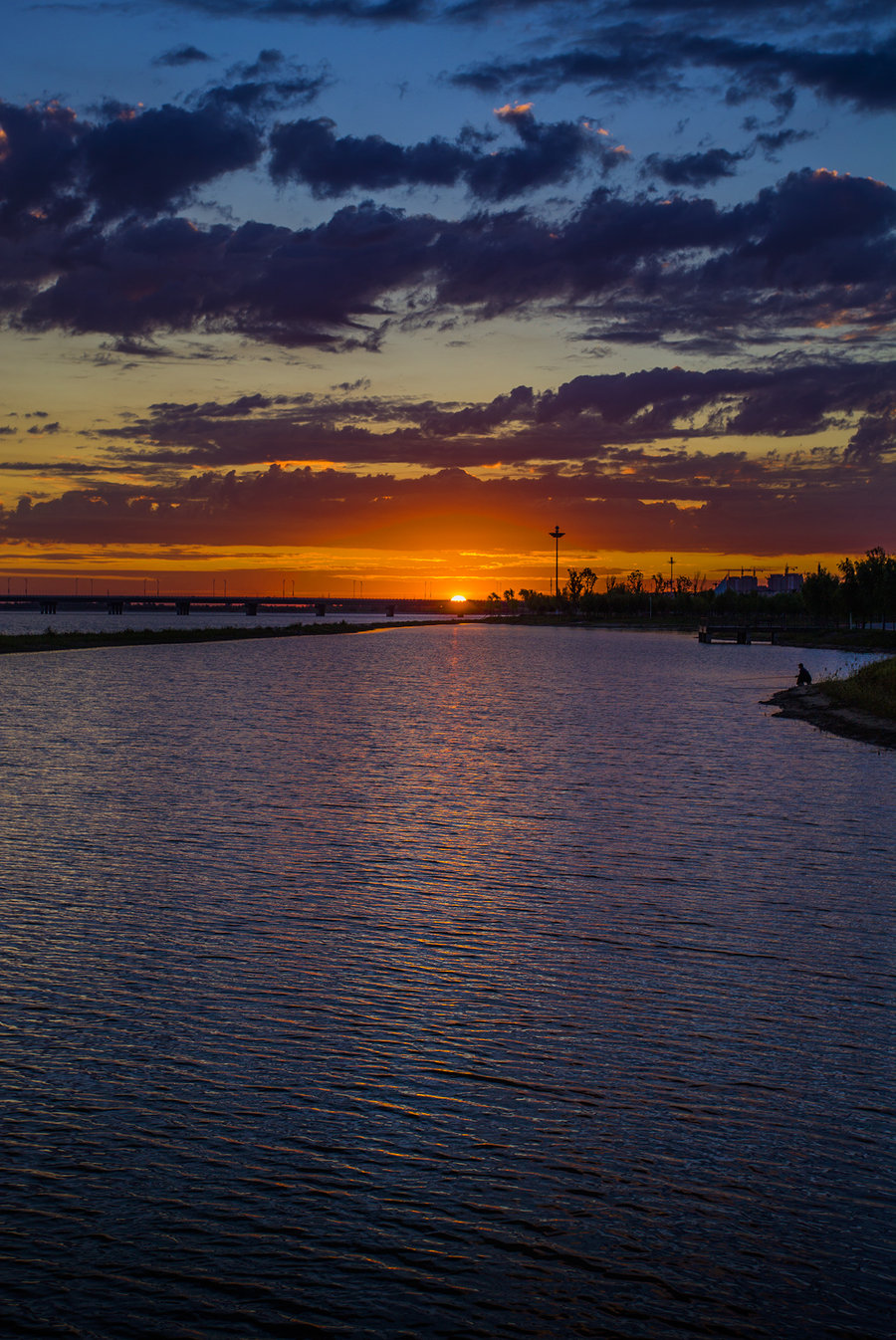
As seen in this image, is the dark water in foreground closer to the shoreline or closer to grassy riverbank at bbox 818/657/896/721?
the shoreline

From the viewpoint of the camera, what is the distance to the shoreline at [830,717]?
158 feet

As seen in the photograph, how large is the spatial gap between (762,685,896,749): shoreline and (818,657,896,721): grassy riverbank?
0.40 m

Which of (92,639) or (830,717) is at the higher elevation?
(92,639)

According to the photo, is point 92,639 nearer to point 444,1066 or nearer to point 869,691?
point 869,691

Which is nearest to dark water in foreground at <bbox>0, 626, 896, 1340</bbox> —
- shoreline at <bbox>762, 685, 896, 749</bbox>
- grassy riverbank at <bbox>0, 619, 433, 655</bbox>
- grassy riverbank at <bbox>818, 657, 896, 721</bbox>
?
shoreline at <bbox>762, 685, 896, 749</bbox>

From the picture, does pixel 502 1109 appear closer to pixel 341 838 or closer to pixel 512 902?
pixel 512 902

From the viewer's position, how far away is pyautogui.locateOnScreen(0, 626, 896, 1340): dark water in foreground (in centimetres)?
787

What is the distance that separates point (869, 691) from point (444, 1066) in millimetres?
53228

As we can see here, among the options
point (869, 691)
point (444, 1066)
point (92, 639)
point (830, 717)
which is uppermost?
point (92, 639)

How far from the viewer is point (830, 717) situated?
2160 inches

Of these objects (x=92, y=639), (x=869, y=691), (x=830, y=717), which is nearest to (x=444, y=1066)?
(x=830, y=717)

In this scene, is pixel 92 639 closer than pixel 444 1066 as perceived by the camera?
No

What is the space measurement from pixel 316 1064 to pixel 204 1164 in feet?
7.62

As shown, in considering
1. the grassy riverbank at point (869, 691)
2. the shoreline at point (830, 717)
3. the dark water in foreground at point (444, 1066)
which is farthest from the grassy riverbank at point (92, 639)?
the dark water in foreground at point (444, 1066)
